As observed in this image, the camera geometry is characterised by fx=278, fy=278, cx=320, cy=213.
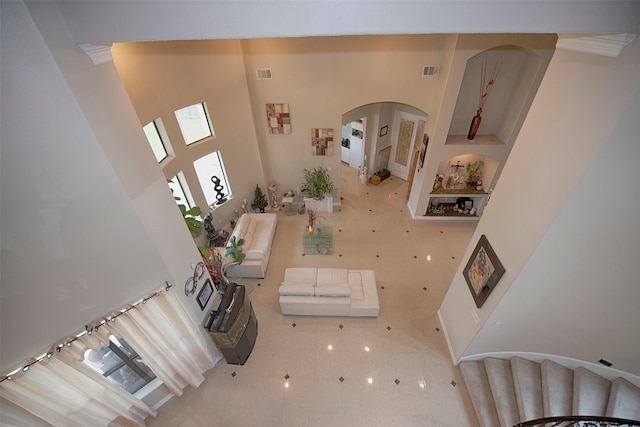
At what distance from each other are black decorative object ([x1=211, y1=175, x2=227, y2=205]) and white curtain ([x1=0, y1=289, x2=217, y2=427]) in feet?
14.0

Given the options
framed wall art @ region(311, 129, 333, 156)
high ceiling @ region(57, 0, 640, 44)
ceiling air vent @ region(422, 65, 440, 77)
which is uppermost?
high ceiling @ region(57, 0, 640, 44)

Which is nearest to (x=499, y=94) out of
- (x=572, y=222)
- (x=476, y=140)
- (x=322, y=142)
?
(x=476, y=140)

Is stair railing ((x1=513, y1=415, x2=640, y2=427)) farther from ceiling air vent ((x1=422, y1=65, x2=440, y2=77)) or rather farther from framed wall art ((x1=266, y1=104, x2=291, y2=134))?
framed wall art ((x1=266, y1=104, x2=291, y2=134))

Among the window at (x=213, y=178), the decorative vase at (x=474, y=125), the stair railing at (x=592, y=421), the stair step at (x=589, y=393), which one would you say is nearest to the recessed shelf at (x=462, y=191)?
the decorative vase at (x=474, y=125)

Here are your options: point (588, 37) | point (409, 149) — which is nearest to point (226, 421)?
point (588, 37)

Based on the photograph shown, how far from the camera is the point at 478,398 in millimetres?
4828

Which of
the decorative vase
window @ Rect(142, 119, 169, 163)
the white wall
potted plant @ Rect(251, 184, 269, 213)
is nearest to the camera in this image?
the white wall

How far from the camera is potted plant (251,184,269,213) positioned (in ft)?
30.0

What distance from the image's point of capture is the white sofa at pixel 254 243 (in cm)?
725

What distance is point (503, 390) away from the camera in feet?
15.5

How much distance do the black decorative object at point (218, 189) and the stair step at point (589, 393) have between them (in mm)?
8680

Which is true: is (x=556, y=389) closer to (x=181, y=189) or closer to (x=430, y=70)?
(x=430, y=70)

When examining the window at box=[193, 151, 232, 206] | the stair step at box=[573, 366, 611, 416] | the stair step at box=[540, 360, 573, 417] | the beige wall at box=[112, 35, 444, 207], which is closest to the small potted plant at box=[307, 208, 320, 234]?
the beige wall at box=[112, 35, 444, 207]

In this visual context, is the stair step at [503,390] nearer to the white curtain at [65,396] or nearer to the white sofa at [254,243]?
the white sofa at [254,243]
